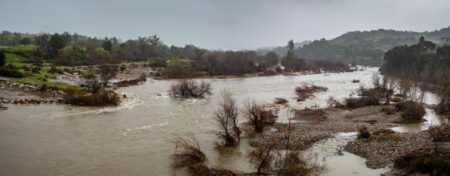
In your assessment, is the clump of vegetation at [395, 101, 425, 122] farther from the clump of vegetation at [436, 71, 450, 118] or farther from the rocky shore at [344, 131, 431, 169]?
the rocky shore at [344, 131, 431, 169]

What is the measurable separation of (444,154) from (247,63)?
7985 centimetres

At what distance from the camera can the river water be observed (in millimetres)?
15289

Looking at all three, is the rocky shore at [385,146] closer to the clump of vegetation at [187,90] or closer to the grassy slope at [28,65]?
the clump of vegetation at [187,90]

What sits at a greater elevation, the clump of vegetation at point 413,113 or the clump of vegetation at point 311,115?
the clump of vegetation at point 413,113

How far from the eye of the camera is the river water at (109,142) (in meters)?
15.3

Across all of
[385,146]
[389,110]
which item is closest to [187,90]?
[389,110]

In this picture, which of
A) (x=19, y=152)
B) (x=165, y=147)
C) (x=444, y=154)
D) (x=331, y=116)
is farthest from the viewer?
(x=331, y=116)

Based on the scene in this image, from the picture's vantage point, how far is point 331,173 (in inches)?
583

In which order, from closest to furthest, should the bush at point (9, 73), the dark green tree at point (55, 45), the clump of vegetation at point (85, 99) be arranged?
the clump of vegetation at point (85, 99), the bush at point (9, 73), the dark green tree at point (55, 45)

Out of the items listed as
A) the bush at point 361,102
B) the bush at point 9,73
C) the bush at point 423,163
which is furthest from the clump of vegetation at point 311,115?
the bush at point 9,73

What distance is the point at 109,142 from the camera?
1936 centimetres

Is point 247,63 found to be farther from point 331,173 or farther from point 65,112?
point 331,173

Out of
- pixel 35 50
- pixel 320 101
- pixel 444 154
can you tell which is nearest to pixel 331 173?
pixel 444 154

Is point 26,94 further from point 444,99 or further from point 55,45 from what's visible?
point 55,45
